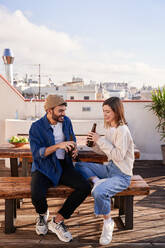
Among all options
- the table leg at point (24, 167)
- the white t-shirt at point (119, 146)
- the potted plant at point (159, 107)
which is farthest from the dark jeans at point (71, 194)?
the potted plant at point (159, 107)

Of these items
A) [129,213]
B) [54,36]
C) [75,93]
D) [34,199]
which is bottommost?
[129,213]

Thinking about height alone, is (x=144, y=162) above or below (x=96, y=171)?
below

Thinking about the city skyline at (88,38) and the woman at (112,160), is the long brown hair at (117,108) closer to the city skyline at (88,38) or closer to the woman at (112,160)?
the woman at (112,160)

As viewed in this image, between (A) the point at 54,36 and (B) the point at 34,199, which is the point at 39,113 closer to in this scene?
(B) the point at 34,199

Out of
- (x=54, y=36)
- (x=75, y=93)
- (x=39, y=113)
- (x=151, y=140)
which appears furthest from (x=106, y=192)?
(x=54, y=36)

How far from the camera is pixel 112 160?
2355 mm

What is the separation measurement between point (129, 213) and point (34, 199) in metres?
0.95

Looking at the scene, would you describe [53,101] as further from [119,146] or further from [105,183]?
[105,183]

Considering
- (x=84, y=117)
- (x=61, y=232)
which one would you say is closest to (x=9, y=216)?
(x=61, y=232)

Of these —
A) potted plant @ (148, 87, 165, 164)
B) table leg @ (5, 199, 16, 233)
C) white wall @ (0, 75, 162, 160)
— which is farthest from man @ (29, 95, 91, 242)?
potted plant @ (148, 87, 165, 164)

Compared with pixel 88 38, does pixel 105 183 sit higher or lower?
lower

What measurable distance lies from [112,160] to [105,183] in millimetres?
267

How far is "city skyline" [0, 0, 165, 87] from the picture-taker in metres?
7.23

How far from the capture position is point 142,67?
290 ft
